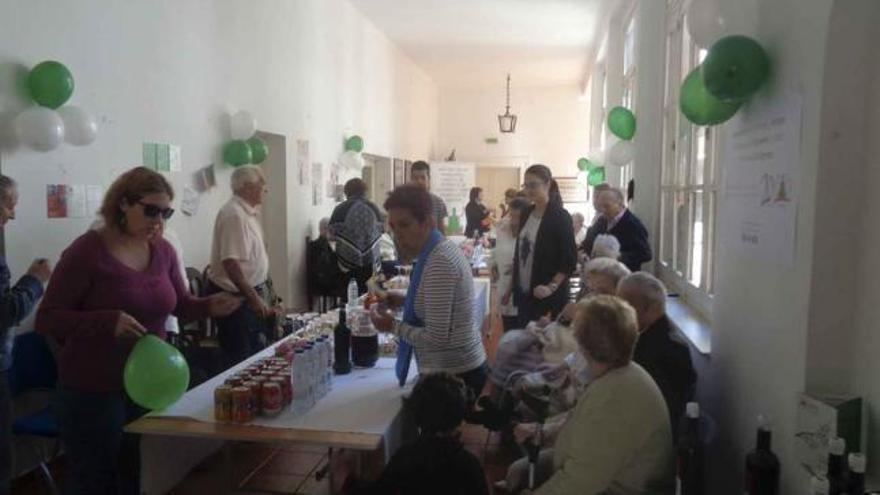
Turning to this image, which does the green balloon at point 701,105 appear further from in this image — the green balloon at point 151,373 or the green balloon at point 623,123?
the green balloon at point 623,123

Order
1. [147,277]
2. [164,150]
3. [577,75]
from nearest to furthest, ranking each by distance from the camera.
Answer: [147,277] < [164,150] < [577,75]

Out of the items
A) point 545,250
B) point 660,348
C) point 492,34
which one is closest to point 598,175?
point 492,34

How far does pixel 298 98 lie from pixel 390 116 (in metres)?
3.82

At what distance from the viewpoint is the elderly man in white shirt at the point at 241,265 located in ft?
11.4

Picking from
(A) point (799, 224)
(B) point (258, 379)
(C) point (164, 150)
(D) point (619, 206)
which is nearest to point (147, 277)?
(B) point (258, 379)

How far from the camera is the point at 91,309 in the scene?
1.98 m

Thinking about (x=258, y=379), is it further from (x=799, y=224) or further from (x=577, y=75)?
(x=577, y=75)

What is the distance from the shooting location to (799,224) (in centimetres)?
159

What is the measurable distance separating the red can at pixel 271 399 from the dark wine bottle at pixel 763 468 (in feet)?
4.47

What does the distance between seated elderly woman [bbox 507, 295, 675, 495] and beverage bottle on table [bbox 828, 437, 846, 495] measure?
572 millimetres

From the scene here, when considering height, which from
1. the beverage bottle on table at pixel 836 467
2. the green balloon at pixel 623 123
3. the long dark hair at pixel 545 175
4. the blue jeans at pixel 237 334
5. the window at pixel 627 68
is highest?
the window at pixel 627 68

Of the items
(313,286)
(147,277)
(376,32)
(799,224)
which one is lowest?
(313,286)

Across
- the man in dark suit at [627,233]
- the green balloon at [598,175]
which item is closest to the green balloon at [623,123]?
the man in dark suit at [627,233]

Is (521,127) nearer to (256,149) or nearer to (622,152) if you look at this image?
(622,152)
